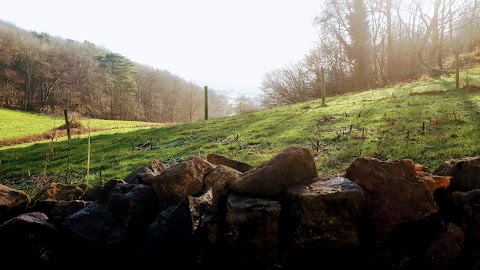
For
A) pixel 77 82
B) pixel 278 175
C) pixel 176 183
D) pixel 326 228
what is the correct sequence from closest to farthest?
pixel 326 228
pixel 278 175
pixel 176 183
pixel 77 82

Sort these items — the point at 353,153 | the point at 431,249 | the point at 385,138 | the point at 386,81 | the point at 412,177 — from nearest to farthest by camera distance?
the point at 431,249
the point at 412,177
the point at 353,153
the point at 385,138
the point at 386,81

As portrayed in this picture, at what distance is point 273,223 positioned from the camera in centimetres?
283

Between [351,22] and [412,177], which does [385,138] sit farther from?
[351,22]

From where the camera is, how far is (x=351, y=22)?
1484 inches

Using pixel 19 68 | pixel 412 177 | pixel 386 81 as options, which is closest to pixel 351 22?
pixel 386 81

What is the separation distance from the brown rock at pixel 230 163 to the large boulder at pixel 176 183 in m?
0.61

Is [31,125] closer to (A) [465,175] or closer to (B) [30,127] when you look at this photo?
(B) [30,127]

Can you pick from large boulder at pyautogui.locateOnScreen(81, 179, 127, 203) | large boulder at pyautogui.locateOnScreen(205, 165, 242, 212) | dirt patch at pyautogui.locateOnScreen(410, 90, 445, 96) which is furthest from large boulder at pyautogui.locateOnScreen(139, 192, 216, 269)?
dirt patch at pyautogui.locateOnScreen(410, 90, 445, 96)

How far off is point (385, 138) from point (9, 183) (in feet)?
36.0

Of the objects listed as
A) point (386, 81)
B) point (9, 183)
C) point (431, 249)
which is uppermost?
point (386, 81)

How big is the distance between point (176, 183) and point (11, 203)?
1857 millimetres

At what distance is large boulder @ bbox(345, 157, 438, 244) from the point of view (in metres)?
2.85

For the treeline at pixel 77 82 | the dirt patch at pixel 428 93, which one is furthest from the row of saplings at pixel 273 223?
the treeline at pixel 77 82

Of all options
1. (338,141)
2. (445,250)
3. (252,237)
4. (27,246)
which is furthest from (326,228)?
(338,141)
